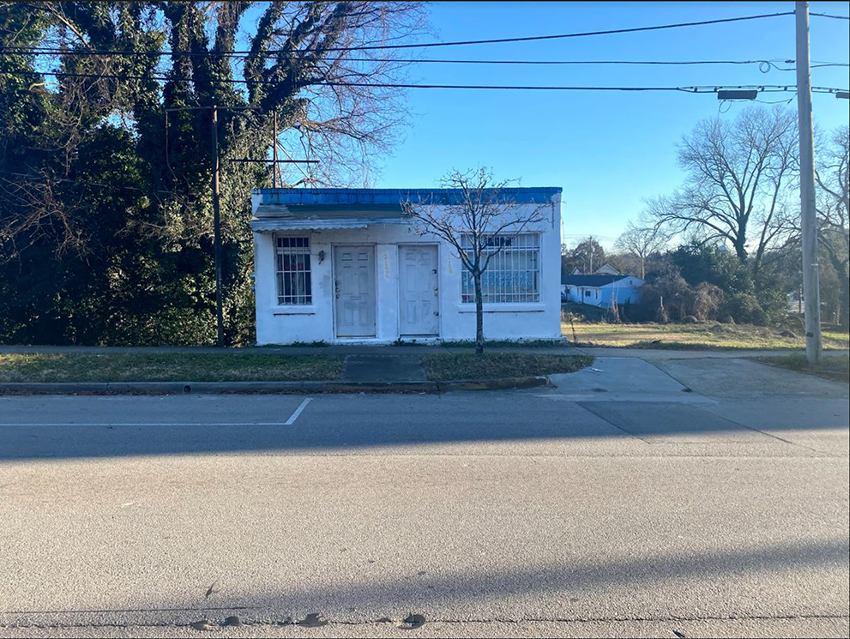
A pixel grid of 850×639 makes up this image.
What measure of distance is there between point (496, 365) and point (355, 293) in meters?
4.80

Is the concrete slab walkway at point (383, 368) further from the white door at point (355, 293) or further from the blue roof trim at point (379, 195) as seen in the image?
the blue roof trim at point (379, 195)

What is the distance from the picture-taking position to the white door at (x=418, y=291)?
13.7 meters

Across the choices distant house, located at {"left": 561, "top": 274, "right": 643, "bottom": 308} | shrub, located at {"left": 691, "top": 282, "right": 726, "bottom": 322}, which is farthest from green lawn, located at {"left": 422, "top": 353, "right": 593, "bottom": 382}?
distant house, located at {"left": 561, "top": 274, "right": 643, "bottom": 308}

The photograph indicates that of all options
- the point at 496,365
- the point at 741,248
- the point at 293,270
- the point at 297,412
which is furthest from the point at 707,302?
the point at 297,412

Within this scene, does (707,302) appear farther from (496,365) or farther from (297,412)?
(297,412)

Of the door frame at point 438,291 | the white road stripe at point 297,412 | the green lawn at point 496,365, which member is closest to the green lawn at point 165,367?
the white road stripe at point 297,412

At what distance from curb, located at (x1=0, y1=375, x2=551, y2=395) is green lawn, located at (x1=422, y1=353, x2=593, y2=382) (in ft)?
0.78

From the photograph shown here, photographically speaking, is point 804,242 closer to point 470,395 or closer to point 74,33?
point 470,395

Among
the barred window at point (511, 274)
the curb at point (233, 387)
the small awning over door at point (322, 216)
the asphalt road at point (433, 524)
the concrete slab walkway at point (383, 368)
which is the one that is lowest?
the asphalt road at point (433, 524)

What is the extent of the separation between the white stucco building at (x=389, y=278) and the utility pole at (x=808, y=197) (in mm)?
8346

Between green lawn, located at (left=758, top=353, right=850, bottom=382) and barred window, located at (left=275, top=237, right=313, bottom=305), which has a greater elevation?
barred window, located at (left=275, top=237, right=313, bottom=305)

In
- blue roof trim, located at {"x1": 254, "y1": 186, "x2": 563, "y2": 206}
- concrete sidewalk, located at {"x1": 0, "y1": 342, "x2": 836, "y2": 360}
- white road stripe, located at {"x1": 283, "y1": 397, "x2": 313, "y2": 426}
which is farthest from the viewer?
blue roof trim, located at {"x1": 254, "y1": 186, "x2": 563, "y2": 206}

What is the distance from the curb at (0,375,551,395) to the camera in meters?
9.38

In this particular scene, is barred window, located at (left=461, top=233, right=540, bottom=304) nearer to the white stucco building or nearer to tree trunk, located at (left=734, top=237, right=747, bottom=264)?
the white stucco building
